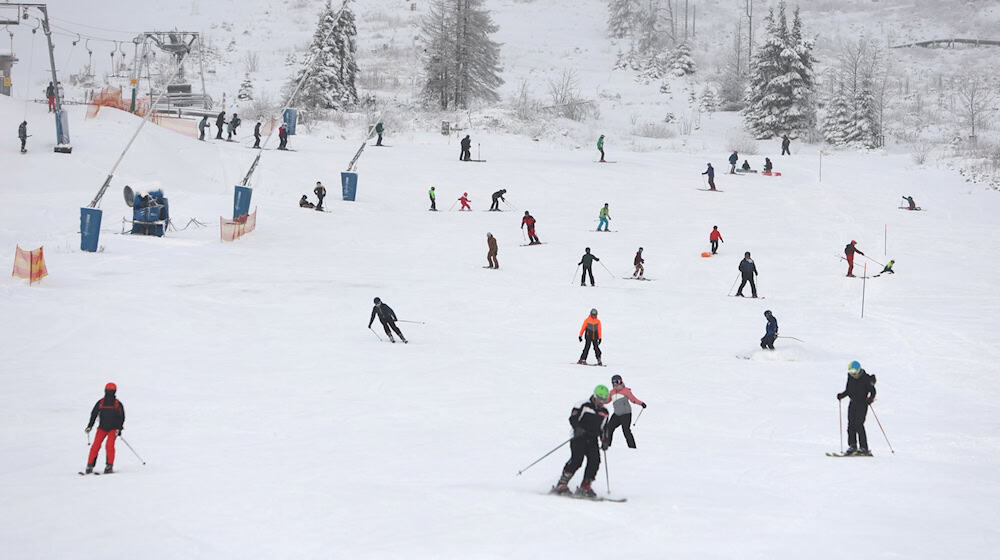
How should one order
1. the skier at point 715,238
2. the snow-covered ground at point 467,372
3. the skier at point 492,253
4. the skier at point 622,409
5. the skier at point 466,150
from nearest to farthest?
the snow-covered ground at point 467,372 → the skier at point 622,409 → the skier at point 492,253 → the skier at point 715,238 → the skier at point 466,150

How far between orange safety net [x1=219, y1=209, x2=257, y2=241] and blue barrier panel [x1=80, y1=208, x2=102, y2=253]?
12.8ft

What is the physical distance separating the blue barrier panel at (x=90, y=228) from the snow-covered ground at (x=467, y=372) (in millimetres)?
627

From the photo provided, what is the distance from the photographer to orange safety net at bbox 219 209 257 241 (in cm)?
2988

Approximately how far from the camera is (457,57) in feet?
205

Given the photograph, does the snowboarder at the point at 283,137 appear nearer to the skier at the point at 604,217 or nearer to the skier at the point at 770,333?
the skier at the point at 604,217

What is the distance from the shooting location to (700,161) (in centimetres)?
4959

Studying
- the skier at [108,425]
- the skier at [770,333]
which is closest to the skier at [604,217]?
the skier at [770,333]

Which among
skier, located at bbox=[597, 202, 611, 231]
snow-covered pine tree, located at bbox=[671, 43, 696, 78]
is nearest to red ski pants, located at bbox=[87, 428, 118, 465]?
skier, located at bbox=[597, 202, 611, 231]

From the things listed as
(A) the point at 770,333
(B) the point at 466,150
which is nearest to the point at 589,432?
(A) the point at 770,333

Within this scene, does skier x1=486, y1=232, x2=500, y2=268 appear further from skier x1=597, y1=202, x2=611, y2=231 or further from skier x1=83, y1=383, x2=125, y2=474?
skier x1=83, y1=383, x2=125, y2=474

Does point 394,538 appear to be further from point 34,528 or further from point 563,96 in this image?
point 563,96

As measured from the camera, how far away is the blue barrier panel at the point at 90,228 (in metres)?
26.0

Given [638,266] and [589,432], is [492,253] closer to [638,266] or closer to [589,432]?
[638,266]

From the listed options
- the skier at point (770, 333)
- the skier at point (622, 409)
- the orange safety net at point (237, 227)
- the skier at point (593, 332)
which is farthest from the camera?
the orange safety net at point (237, 227)
